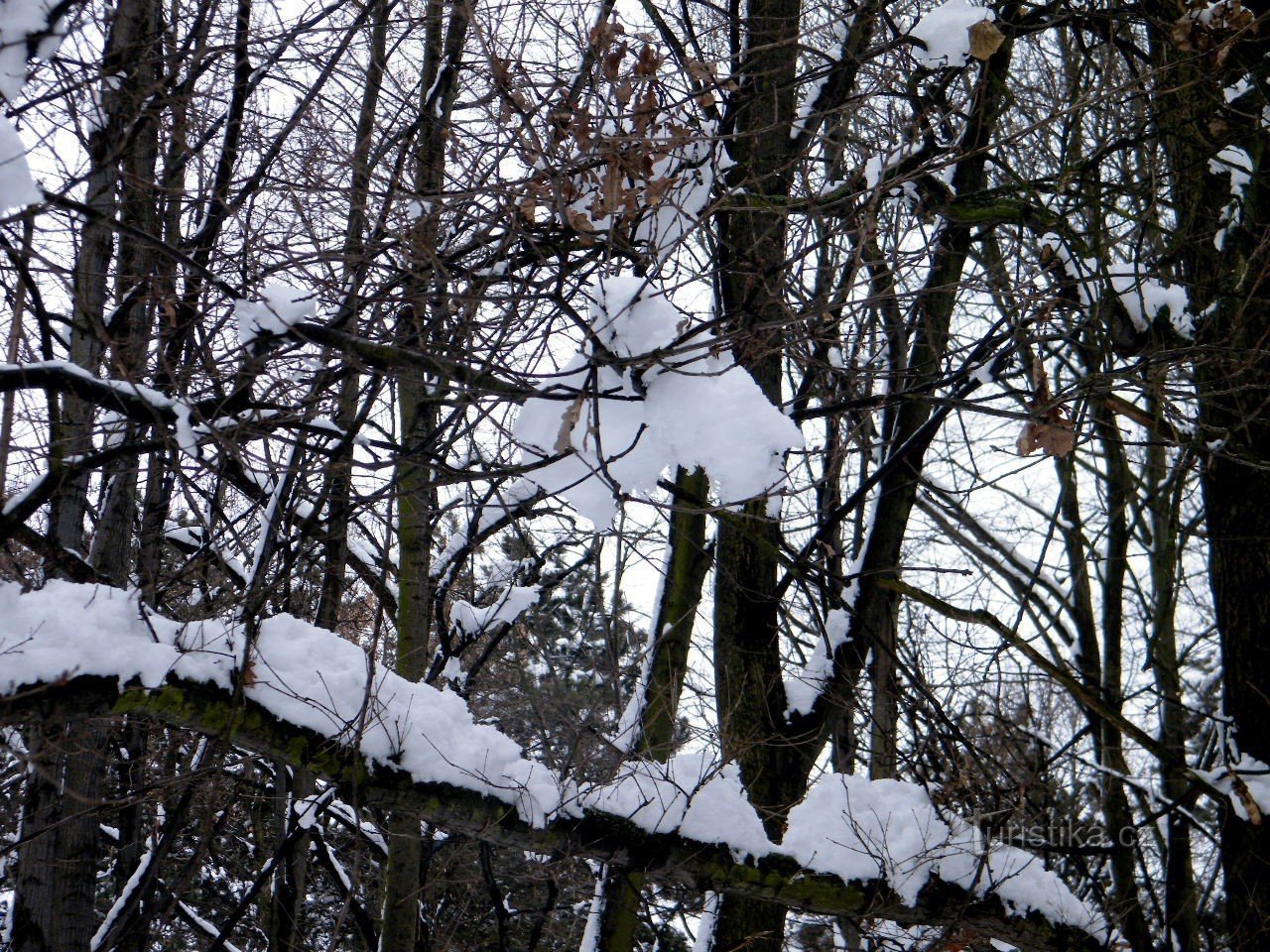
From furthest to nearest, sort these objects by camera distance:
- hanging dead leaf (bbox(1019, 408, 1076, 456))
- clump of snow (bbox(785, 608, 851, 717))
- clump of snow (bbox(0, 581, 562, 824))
A: 1. clump of snow (bbox(785, 608, 851, 717))
2. hanging dead leaf (bbox(1019, 408, 1076, 456))
3. clump of snow (bbox(0, 581, 562, 824))

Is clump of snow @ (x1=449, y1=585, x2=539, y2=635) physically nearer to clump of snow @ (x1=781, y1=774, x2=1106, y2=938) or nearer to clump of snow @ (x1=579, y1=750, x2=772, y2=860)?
clump of snow @ (x1=579, y1=750, x2=772, y2=860)

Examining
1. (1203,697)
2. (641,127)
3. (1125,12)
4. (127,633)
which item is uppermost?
(1125,12)

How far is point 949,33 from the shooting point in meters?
4.13

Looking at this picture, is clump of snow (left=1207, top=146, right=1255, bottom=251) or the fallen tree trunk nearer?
the fallen tree trunk

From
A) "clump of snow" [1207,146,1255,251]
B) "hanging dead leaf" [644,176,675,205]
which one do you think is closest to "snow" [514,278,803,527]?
"hanging dead leaf" [644,176,675,205]

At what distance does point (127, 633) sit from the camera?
3059 mm

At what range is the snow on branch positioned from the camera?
9.75 feet

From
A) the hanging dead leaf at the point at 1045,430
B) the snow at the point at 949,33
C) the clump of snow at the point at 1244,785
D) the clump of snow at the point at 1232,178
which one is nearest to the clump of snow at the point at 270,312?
the hanging dead leaf at the point at 1045,430

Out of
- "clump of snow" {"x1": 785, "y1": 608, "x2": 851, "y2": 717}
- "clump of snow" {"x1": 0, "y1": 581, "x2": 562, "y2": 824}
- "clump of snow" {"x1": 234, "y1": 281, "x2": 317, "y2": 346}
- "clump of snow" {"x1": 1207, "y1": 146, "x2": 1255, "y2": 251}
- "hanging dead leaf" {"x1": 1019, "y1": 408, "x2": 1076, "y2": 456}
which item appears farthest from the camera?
"clump of snow" {"x1": 1207, "y1": 146, "x2": 1255, "y2": 251}

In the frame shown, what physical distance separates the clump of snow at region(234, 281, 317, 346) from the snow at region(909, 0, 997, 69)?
2984mm

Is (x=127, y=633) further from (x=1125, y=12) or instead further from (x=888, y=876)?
(x=1125, y=12)

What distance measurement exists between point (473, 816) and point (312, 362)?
1.79 meters

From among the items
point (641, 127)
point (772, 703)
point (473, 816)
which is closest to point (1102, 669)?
point (772, 703)

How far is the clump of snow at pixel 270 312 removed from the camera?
2570 millimetres
